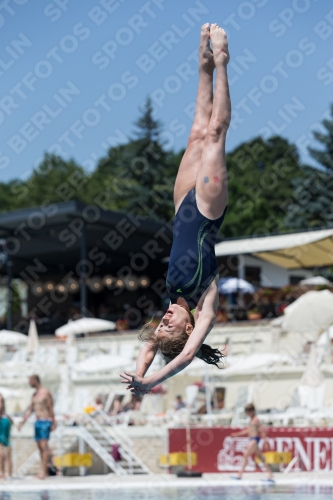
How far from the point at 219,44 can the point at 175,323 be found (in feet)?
7.39

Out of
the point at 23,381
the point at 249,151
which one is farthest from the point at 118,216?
the point at 249,151

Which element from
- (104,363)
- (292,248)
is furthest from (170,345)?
(292,248)

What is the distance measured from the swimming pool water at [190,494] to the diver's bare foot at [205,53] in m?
5.87

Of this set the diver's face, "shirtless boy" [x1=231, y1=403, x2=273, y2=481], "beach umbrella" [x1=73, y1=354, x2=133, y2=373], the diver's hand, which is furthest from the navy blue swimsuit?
"beach umbrella" [x1=73, y1=354, x2=133, y2=373]

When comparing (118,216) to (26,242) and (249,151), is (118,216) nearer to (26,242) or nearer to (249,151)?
(26,242)

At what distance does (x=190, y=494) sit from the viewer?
A: 11633 mm

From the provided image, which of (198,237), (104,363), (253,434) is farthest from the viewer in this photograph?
(104,363)

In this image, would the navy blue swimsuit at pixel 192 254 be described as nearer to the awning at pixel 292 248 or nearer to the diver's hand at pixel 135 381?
the diver's hand at pixel 135 381

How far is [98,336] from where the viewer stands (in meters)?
25.6

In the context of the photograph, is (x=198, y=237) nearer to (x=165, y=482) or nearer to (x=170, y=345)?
(x=170, y=345)

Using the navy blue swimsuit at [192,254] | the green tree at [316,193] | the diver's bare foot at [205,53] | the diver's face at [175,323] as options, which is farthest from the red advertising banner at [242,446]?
the green tree at [316,193]

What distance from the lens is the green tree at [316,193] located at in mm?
39875

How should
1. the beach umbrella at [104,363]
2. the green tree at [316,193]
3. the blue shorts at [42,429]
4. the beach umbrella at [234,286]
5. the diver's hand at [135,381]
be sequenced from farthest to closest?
the green tree at [316,193]
the beach umbrella at [234,286]
the beach umbrella at [104,363]
the blue shorts at [42,429]
the diver's hand at [135,381]

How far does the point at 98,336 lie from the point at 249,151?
33004 millimetres
